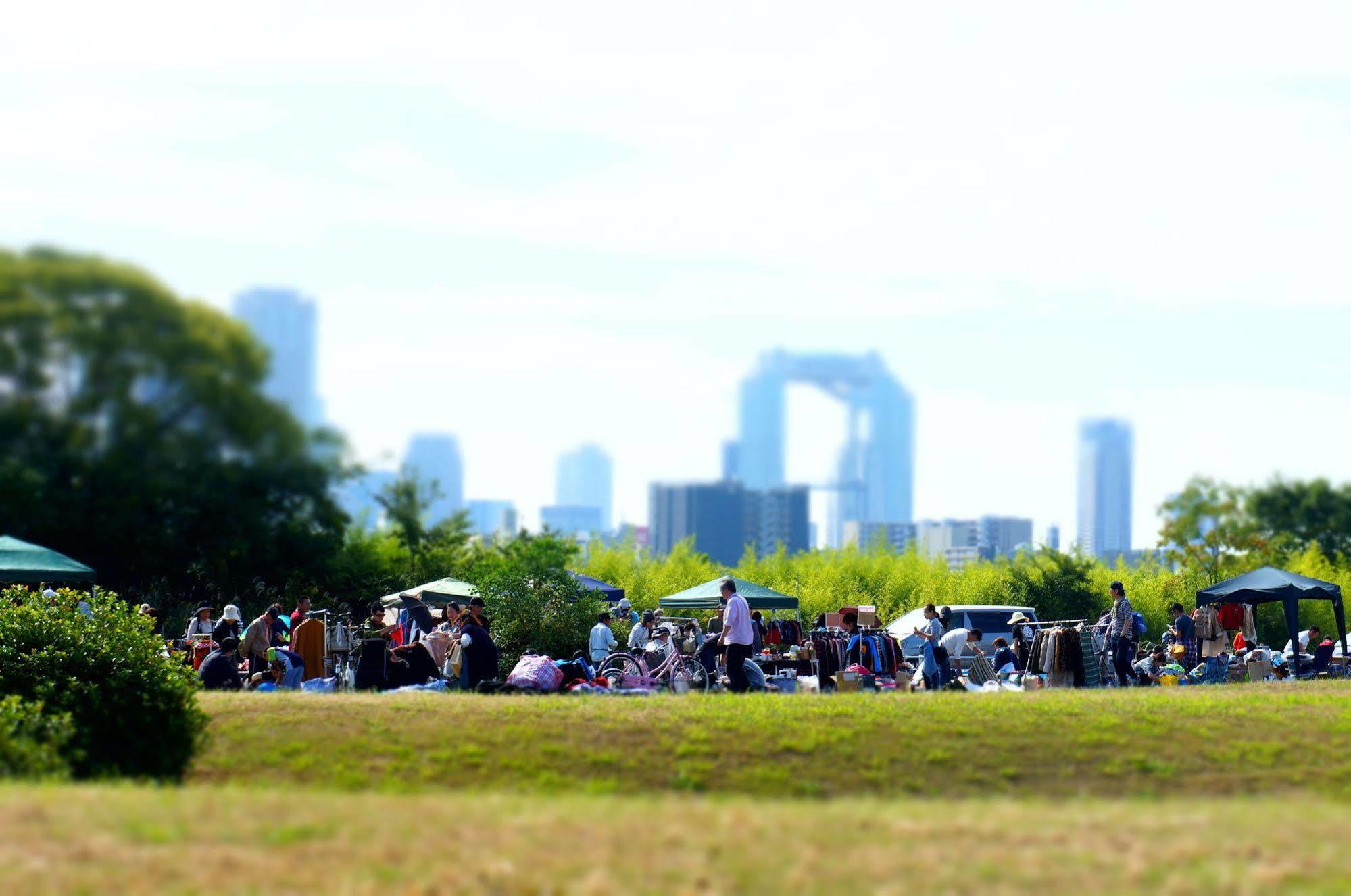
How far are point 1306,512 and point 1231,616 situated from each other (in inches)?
1573

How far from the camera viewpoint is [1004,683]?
22.5 metres

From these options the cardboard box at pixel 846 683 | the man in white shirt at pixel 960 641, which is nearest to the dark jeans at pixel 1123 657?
the man in white shirt at pixel 960 641

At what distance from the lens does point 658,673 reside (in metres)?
21.2

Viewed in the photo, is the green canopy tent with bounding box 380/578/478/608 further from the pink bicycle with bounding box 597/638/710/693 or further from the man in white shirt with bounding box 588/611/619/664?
the pink bicycle with bounding box 597/638/710/693

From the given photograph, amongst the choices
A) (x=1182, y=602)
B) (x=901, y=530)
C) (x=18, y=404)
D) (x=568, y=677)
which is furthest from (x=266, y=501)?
(x=901, y=530)

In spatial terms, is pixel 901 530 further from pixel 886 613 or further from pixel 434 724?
pixel 434 724

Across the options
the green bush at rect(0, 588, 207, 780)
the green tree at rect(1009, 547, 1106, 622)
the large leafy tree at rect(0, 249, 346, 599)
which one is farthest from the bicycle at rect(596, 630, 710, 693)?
the green tree at rect(1009, 547, 1106, 622)

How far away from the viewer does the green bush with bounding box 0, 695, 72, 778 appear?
12367 millimetres

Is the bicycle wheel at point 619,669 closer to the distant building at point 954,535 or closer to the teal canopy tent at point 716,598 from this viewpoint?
the teal canopy tent at point 716,598

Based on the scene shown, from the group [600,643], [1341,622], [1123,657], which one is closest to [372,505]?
[600,643]

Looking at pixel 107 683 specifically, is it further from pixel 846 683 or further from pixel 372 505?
pixel 372 505

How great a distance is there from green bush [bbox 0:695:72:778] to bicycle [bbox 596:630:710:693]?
7.93 meters

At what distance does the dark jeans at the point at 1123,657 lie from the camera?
76.0 feet

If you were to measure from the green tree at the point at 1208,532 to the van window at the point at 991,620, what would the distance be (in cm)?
1324
